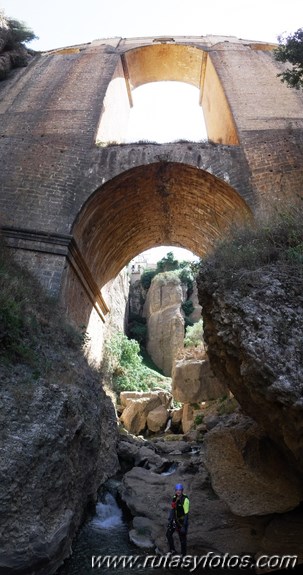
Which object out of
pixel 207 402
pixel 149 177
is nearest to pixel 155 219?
pixel 149 177

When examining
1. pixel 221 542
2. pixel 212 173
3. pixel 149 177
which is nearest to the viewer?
pixel 221 542

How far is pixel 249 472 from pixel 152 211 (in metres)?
8.85

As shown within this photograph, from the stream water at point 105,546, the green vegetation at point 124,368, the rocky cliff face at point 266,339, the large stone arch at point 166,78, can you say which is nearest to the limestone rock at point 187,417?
the green vegetation at point 124,368

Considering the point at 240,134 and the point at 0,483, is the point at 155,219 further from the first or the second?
the point at 0,483

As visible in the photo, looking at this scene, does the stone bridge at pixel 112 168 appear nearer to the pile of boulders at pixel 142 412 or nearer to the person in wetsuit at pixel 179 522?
the pile of boulders at pixel 142 412

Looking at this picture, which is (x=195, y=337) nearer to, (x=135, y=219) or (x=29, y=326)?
(x=135, y=219)

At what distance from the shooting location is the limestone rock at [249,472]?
5.80 m

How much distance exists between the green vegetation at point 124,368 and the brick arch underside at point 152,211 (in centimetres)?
518

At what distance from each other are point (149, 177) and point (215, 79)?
7.40m

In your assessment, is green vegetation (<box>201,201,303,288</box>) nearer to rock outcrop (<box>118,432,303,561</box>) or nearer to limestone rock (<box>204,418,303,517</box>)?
limestone rock (<box>204,418,303,517</box>)

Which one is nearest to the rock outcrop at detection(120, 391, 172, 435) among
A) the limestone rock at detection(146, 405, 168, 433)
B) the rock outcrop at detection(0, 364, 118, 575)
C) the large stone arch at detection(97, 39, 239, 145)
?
the limestone rock at detection(146, 405, 168, 433)

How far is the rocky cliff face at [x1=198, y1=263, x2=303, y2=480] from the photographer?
416 cm

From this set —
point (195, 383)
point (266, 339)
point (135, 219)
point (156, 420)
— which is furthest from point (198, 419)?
point (266, 339)

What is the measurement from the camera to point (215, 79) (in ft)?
50.2
